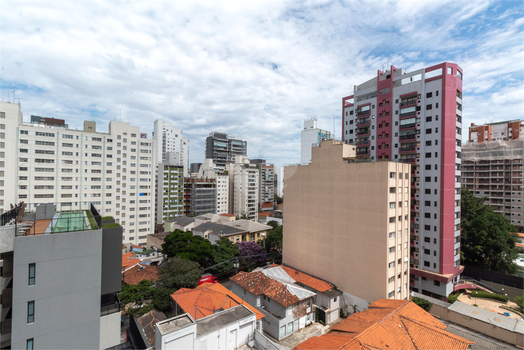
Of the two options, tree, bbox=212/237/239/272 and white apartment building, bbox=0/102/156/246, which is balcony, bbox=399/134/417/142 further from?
white apartment building, bbox=0/102/156/246

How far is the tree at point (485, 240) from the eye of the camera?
33406 mm

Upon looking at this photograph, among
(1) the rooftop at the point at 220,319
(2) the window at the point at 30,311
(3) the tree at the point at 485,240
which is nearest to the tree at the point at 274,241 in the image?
(1) the rooftop at the point at 220,319

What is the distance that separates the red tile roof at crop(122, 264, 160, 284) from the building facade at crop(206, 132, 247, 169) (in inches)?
3552

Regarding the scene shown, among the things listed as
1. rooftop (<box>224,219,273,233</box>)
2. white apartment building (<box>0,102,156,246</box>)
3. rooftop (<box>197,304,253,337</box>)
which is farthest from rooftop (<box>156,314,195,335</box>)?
white apartment building (<box>0,102,156,246</box>)

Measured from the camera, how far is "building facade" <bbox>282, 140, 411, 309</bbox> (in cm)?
2222

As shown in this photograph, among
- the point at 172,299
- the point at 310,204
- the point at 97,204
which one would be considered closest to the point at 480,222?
the point at 310,204

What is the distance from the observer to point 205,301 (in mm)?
20797

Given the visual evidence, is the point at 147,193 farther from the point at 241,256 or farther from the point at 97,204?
the point at 241,256

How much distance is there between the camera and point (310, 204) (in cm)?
2881

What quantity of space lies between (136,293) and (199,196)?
153 feet

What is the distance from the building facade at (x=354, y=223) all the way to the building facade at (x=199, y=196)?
44.3 meters

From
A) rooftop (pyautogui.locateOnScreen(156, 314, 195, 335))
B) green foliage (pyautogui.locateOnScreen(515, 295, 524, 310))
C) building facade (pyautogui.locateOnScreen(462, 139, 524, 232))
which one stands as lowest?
green foliage (pyautogui.locateOnScreen(515, 295, 524, 310))

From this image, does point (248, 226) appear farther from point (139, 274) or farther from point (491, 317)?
point (491, 317)

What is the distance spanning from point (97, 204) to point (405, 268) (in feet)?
166
